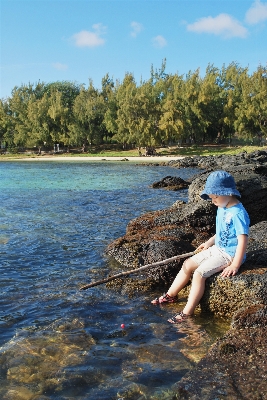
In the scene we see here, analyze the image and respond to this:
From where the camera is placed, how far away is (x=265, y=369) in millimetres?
4324

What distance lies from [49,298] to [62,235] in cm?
510

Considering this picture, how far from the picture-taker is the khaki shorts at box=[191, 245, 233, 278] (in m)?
6.05

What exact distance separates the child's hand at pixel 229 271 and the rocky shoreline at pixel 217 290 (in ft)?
0.25

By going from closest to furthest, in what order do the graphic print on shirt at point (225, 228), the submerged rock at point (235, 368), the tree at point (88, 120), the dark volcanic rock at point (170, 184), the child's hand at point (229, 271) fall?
the submerged rock at point (235, 368)
the child's hand at point (229, 271)
the graphic print on shirt at point (225, 228)
the dark volcanic rock at point (170, 184)
the tree at point (88, 120)

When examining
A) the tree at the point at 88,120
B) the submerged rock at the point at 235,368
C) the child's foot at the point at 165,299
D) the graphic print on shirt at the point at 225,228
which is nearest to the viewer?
the submerged rock at the point at 235,368

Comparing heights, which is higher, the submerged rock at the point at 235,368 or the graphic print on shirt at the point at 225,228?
the graphic print on shirt at the point at 225,228

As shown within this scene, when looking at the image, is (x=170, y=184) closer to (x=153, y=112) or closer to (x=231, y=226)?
(x=231, y=226)

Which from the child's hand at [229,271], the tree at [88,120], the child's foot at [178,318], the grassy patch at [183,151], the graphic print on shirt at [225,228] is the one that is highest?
the tree at [88,120]

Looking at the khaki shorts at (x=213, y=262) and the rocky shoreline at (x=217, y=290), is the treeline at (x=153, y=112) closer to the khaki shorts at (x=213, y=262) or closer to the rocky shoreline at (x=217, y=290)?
the rocky shoreline at (x=217, y=290)

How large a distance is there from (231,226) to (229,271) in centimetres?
64

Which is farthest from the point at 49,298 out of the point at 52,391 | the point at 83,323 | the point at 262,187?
the point at 262,187

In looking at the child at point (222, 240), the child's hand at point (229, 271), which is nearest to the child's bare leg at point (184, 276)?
the child at point (222, 240)

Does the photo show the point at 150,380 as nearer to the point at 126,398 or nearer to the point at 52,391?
the point at 126,398

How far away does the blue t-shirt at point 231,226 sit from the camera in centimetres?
590
